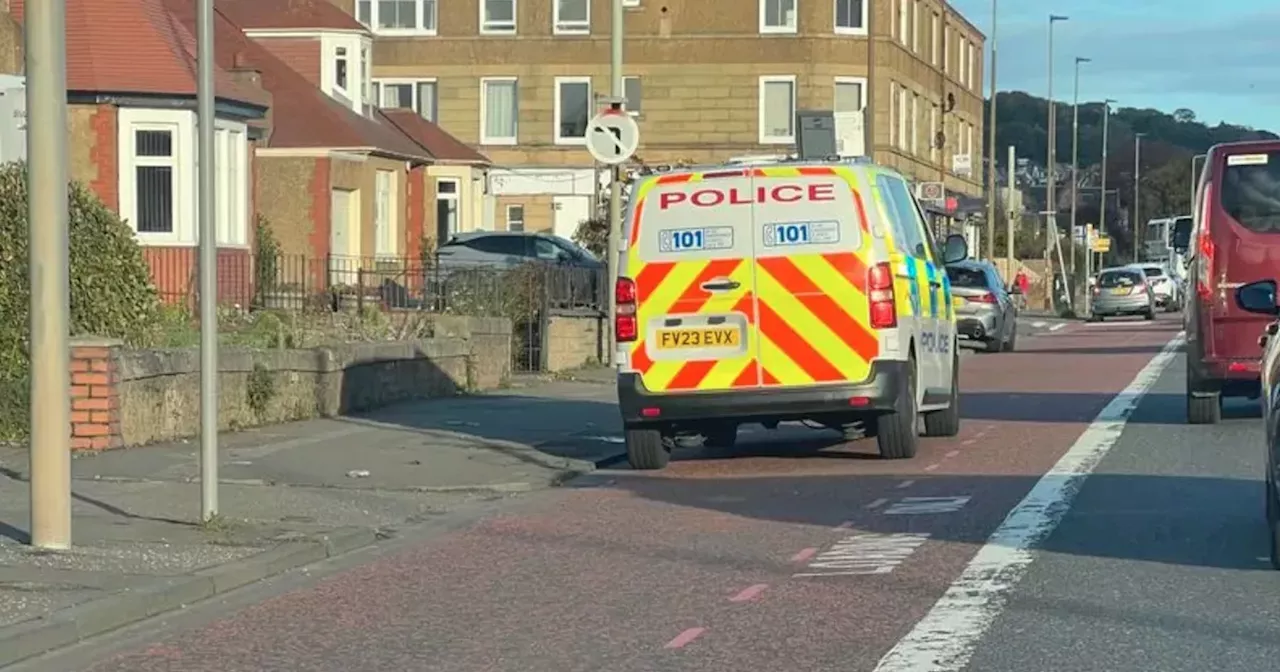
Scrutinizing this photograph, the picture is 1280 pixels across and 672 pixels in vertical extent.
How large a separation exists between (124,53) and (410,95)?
3346cm

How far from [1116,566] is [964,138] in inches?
2672

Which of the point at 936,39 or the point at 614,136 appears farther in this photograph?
the point at 936,39

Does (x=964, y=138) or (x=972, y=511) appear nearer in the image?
(x=972, y=511)

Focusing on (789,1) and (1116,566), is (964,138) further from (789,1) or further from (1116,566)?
(1116,566)

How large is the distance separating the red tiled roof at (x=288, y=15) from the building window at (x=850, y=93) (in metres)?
19.2

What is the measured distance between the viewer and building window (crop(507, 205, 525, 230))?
60250 millimetres

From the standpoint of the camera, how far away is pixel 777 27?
59281mm

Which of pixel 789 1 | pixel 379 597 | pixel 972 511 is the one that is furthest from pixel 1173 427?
pixel 789 1

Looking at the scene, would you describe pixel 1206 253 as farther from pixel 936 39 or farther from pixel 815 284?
pixel 936 39

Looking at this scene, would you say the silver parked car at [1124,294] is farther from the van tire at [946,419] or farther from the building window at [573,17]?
the van tire at [946,419]

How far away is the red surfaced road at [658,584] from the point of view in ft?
27.1

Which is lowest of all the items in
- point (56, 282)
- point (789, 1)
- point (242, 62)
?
point (56, 282)

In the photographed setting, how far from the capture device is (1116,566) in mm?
9984

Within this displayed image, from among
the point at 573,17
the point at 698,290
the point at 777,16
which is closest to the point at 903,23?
the point at 777,16
